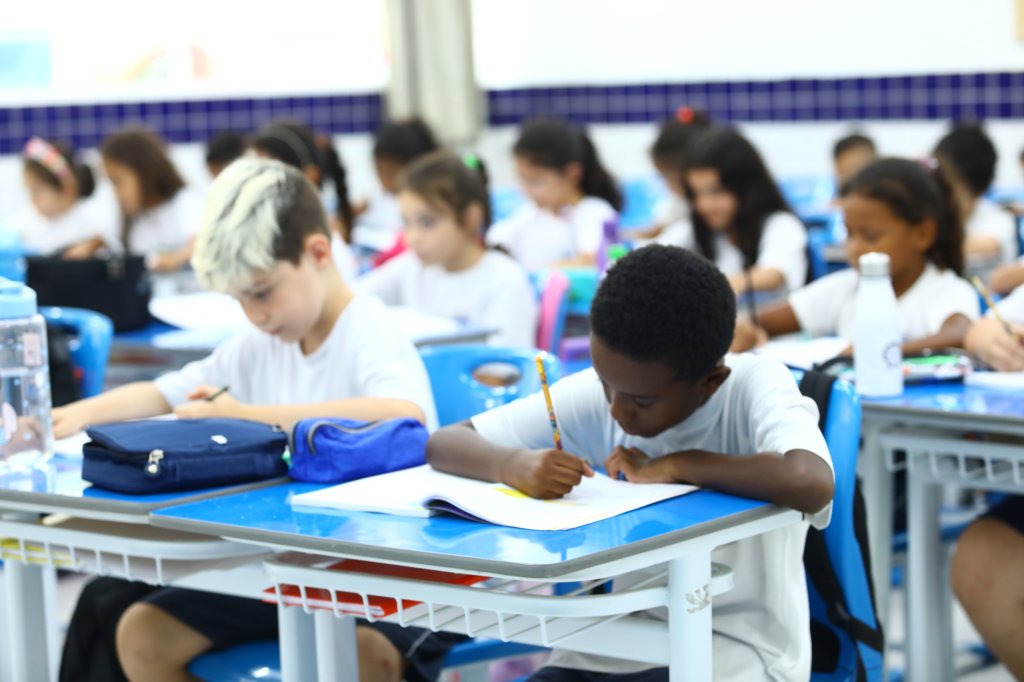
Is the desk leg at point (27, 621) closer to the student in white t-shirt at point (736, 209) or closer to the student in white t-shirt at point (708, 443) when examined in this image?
the student in white t-shirt at point (708, 443)

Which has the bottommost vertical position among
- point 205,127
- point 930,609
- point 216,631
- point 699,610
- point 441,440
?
point 930,609

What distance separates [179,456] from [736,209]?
2.60 m

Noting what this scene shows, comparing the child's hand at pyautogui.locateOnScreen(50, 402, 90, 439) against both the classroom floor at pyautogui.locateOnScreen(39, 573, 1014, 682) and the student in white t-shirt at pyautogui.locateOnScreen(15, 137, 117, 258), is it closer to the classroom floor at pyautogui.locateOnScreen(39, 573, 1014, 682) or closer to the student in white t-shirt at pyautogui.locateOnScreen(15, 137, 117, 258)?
the classroom floor at pyautogui.locateOnScreen(39, 573, 1014, 682)

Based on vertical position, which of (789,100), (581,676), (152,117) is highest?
(152,117)

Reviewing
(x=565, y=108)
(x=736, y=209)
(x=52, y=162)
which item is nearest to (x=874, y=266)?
(x=736, y=209)

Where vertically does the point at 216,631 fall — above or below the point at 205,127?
below

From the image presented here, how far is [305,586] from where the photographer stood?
1711 mm

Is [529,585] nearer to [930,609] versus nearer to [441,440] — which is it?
[441,440]

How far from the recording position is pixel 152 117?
8258mm

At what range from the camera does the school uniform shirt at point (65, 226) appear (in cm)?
652

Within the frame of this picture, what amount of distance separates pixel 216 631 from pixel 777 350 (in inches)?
46.8

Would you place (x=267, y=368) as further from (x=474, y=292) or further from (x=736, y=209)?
(x=736, y=209)

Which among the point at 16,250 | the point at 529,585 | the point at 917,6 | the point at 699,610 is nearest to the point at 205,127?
the point at 16,250

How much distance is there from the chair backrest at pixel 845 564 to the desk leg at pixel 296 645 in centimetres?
62
